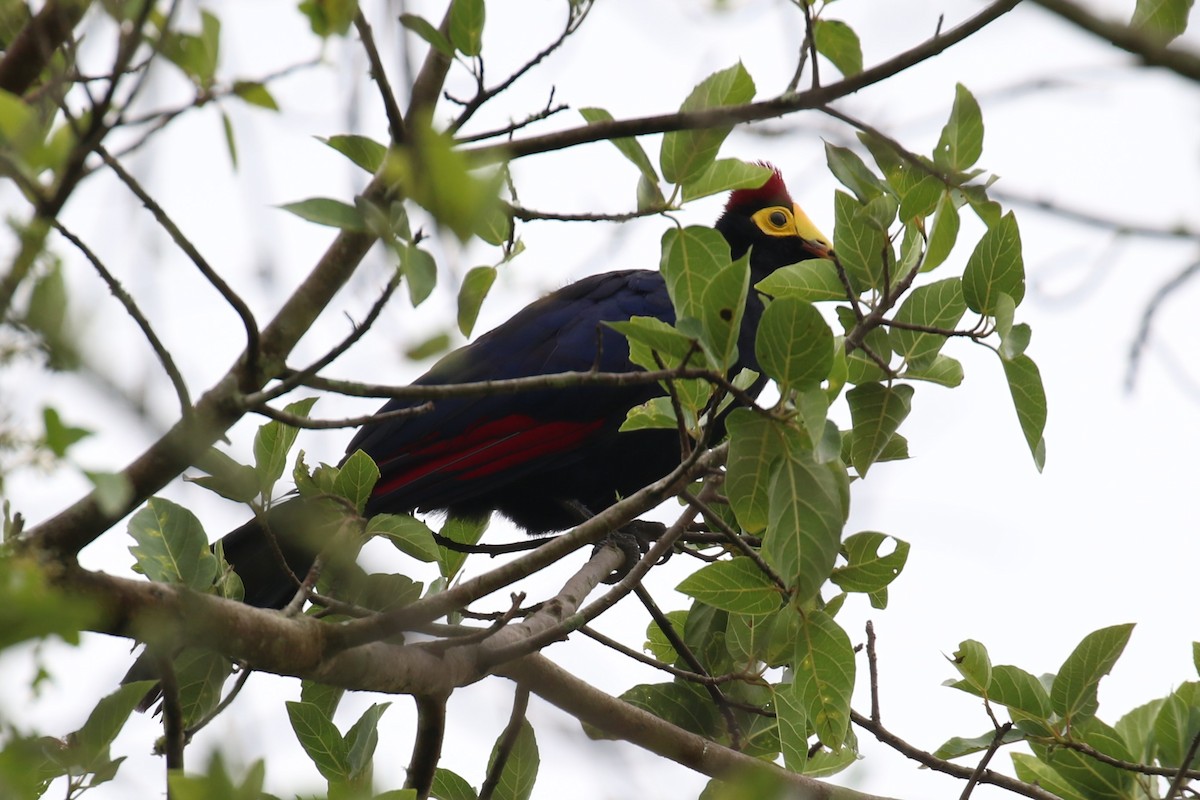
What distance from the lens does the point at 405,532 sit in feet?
7.88

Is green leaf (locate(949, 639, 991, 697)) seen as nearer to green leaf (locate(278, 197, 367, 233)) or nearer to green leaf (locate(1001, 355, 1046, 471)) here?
green leaf (locate(1001, 355, 1046, 471))

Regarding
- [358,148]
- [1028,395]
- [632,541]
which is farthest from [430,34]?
[632,541]

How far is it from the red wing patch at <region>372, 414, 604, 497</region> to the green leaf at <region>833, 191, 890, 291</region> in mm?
1463

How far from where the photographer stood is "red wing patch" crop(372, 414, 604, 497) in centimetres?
333

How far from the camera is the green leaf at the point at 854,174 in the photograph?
7.31 feet

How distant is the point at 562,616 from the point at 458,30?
1.12m

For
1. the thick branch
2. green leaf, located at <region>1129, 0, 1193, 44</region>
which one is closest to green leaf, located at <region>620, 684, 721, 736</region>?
the thick branch

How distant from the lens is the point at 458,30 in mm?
1798

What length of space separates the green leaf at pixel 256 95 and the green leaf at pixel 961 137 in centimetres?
125

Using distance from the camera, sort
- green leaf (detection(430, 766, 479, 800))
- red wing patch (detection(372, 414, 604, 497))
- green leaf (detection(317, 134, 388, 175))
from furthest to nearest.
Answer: red wing patch (detection(372, 414, 604, 497)) → green leaf (detection(430, 766, 479, 800)) → green leaf (detection(317, 134, 388, 175))

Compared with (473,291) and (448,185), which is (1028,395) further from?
(448,185)

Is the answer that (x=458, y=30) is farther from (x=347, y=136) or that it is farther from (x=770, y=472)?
(x=770, y=472)

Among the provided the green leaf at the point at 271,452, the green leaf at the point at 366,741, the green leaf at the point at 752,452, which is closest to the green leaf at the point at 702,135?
the green leaf at the point at 752,452

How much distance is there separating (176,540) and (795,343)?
1119mm
